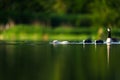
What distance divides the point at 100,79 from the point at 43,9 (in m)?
50.2

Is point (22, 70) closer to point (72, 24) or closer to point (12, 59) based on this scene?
point (12, 59)

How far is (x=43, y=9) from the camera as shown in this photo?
70.2m

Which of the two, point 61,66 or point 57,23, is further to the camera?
point 57,23

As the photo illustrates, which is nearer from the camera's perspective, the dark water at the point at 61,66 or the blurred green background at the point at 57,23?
the dark water at the point at 61,66

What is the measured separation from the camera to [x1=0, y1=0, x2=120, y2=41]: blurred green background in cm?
5275

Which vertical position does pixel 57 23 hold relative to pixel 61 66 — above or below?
above

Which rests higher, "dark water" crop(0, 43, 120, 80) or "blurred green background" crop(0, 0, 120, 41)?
"blurred green background" crop(0, 0, 120, 41)

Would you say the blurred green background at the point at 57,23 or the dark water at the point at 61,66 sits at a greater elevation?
the blurred green background at the point at 57,23

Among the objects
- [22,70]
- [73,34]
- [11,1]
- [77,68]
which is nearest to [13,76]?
[22,70]

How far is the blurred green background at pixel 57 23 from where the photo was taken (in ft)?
173

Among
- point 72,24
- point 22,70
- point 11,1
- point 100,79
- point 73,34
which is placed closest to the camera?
point 100,79

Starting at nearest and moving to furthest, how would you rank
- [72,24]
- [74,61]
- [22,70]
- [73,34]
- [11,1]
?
[22,70]
[74,61]
[73,34]
[72,24]
[11,1]

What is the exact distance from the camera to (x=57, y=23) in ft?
191

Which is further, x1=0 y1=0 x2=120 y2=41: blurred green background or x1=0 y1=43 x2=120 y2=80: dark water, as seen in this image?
x1=0 y1=0 x2=120 y2=41: blurred green background
